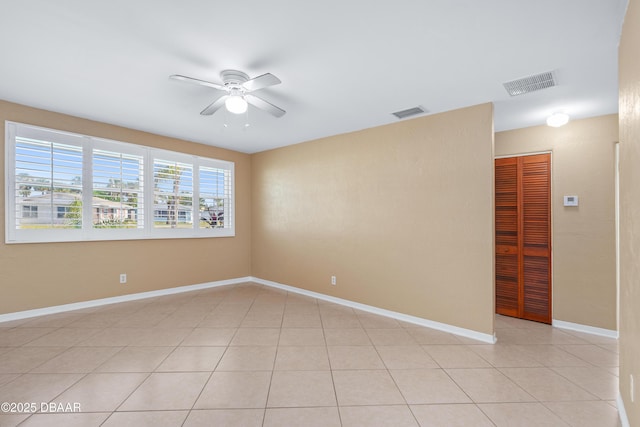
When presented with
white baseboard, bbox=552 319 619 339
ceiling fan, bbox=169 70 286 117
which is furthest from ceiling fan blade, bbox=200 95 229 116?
white baseboard, bbox=552 319 619 339

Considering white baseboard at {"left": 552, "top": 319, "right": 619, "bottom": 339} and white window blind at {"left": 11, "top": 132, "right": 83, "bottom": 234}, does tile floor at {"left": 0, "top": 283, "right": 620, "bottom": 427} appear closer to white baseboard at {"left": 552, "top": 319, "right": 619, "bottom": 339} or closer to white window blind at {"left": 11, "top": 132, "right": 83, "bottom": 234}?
white baseboard at {"left": 552, "top": 319, "right": 619, "bottom": 339}

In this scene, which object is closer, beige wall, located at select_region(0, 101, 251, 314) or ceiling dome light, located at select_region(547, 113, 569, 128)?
ceiling dome light, located at select_region(547, 113, 569, 128)

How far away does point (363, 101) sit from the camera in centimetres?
321

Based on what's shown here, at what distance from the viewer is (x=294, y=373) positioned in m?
2.37

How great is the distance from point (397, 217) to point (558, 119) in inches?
85.9

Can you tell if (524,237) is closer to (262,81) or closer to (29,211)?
(262,81)

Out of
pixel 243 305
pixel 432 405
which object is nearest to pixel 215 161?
pixel 243 305

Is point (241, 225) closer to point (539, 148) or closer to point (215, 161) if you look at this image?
point (215, 161)

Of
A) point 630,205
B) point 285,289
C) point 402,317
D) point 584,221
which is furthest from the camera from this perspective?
point 285,289

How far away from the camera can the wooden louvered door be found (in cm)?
369

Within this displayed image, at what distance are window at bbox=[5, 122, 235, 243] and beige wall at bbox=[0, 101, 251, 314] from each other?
117 mm

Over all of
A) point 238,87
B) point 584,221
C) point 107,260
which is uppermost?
point 238,87

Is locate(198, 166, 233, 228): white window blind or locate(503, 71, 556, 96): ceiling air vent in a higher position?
locate(503, 71, 556, 96): ceiling air vent

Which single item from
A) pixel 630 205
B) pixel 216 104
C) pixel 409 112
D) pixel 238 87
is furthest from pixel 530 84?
pixel 216 104
